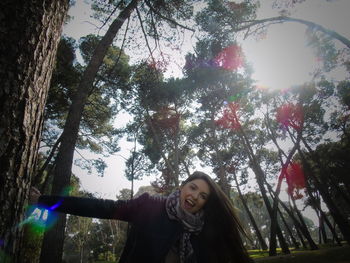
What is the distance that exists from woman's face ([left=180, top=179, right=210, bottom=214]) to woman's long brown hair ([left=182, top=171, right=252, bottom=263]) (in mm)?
79

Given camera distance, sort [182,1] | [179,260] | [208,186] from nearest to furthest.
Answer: [179,260] → [208,186] → [182,1]

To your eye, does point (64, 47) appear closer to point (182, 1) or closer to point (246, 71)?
point (182, 1)

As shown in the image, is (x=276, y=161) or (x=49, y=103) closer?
(x=49, y=103)

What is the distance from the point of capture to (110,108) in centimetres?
1380

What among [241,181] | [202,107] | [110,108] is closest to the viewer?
[110,108]

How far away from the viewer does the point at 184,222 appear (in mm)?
2367

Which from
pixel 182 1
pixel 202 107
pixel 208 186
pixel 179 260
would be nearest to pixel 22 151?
pixel 179 260

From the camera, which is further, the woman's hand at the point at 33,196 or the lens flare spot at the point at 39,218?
the woman's hand at the point at 33,196

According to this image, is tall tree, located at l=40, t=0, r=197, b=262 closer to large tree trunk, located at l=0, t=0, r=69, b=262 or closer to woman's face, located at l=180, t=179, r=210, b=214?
woman's face, located at l=180, t=179, r=210, b=214

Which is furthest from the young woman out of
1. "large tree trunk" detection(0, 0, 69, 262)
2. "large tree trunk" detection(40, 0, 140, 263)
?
"large tree trunk" detection(40, 0, 140, 263)

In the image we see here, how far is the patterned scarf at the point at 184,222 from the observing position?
2314 mm

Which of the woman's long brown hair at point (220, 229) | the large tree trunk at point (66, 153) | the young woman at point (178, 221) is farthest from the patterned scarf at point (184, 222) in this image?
the large tree trunk at point (66, 153)

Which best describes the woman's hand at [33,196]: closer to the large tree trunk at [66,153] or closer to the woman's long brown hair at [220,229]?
the woman's long brown hair at [220,229]

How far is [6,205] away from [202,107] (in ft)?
58.6
